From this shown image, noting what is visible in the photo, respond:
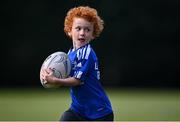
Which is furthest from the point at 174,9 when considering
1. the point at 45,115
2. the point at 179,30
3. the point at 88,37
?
the point at 88,37

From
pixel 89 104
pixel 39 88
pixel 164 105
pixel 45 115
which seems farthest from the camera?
pixel 39 88

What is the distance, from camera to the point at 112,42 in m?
22.5

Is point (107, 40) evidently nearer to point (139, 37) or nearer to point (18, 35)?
point (139, 37)

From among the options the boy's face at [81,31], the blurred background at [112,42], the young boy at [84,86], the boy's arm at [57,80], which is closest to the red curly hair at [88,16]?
the boy's face at [81,31]

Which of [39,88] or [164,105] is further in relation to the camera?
[39,88]

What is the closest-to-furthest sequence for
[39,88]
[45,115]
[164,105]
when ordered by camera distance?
[45,115] → [164,105] → [39,88]

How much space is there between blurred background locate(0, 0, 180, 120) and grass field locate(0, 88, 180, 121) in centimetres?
63

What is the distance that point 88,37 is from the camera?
A: 7.20 meters

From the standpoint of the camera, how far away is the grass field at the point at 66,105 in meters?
12.8

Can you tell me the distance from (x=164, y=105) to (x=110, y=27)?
7.19 meters

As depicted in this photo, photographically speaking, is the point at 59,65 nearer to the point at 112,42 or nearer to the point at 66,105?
the point at 66,105

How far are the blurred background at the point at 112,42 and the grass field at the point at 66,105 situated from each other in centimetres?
63

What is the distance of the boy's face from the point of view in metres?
7.16

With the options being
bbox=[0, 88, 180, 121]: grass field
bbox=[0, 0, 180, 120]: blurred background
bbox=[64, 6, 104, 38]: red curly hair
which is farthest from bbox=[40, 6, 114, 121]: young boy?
bbox=[0, 0, 180, 120]: blurred background
